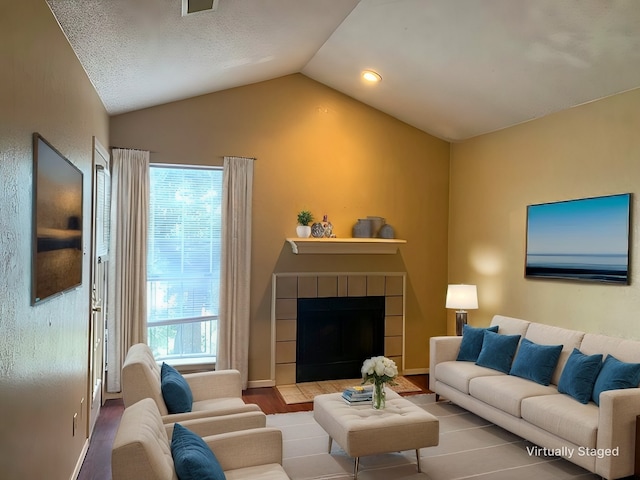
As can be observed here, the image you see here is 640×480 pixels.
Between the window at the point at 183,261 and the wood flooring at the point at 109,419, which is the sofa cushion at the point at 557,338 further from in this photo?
the window at the point at 183,261

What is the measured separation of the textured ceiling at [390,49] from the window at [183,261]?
877mm

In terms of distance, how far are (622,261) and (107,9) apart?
3921mm

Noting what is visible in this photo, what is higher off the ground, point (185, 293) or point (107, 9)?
point (107, 9)

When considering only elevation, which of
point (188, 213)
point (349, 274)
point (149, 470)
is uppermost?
point (188, 213)

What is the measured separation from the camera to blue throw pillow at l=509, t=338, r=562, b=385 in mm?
3885

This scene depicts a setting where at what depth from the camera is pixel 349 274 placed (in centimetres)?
554

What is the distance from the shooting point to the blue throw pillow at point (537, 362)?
12.7 feet

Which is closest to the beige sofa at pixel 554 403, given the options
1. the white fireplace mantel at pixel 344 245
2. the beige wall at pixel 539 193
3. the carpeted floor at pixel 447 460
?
the carpeted floor at pixel 447 460

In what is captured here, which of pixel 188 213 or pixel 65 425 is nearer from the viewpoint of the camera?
pixel 65 425

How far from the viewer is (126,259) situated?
15.5ft

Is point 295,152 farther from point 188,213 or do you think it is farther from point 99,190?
point 99,190

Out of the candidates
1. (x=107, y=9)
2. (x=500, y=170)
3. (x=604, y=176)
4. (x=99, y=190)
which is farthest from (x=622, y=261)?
(x=99, y=190)

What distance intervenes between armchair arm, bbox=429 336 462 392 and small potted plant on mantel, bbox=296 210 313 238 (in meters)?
1.69

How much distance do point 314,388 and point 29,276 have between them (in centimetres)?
366
